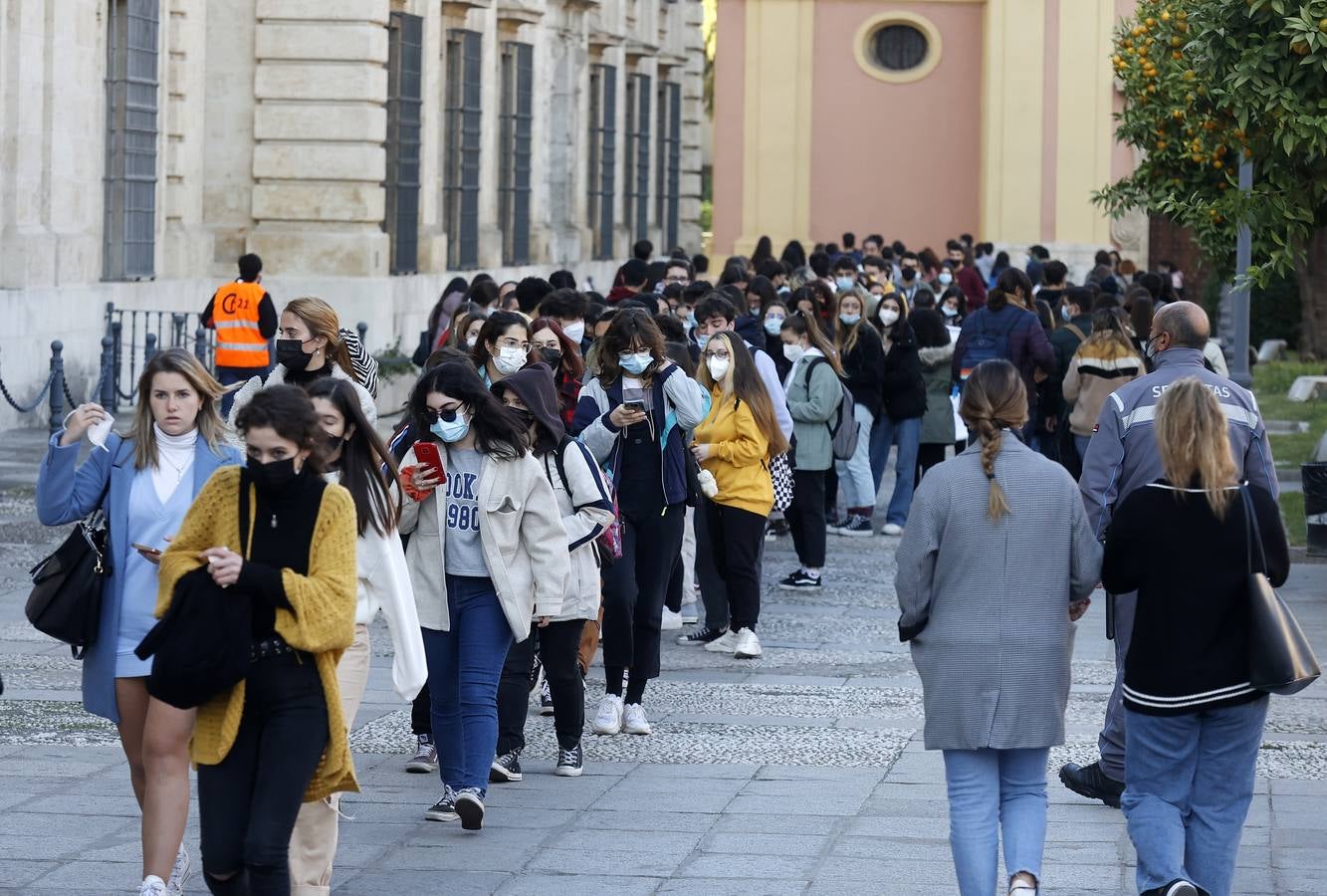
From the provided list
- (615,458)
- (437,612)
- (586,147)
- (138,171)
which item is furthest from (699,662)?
(586,147)

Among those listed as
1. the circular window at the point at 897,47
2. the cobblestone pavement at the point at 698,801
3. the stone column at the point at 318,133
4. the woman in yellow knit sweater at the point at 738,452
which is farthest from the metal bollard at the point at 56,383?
the circular window at the point at 897,47

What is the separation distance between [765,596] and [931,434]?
3.26 metres

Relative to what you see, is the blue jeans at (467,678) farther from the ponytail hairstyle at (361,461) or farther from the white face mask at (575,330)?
the white face mask at (575,330)

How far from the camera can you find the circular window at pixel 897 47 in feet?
137

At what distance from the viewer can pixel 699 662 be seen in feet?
36.9

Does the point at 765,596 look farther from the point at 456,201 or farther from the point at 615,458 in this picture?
the point at 456,201

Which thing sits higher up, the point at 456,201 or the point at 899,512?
the point at 456,201

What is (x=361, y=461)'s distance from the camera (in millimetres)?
6613

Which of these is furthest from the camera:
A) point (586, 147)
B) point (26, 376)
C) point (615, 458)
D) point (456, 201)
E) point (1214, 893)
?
point (586, 147)

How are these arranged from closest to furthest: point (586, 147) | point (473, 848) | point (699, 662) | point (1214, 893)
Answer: point (1214, 893) → point (473, 848) → point (699, 662) → point (586, 147)

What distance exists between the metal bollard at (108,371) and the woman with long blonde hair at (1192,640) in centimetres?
1391

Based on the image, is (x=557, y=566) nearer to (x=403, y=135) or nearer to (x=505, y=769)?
(x=505, y=769)

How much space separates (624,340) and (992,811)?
143 inches

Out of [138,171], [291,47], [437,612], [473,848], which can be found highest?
[291,47]
